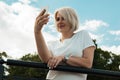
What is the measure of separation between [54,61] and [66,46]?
488 mm

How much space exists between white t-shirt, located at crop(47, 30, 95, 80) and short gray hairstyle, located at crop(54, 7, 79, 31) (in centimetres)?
13

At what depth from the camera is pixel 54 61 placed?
449 centimetres

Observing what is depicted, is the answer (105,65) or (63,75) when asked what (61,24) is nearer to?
(63,75)

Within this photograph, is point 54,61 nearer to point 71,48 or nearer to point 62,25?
point 71,48

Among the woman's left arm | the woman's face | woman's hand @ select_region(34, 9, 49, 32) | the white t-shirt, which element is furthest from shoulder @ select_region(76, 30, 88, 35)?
woman's hand @ select_region(34, 9, 49, 32)

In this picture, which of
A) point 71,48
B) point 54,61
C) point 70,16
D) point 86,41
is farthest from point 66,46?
point 54,61

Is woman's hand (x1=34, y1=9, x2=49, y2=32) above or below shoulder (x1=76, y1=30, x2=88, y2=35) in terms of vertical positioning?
above

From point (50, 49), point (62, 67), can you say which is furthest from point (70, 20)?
point (62, 67)

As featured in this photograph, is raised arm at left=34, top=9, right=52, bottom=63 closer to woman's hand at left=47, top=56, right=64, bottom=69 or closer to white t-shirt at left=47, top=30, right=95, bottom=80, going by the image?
woman's hand at left=47, top=56, right=64, bottom=69

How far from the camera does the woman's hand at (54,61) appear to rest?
14.5 feet

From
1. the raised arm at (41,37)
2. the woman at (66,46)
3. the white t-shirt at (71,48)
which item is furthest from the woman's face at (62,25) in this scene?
the raised arm at (41,37)

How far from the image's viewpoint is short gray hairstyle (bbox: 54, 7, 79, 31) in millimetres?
4910

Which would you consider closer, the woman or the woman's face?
the woman

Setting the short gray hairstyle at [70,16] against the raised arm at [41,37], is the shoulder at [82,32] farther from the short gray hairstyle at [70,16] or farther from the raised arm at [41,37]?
the raised arm at [41,37]
